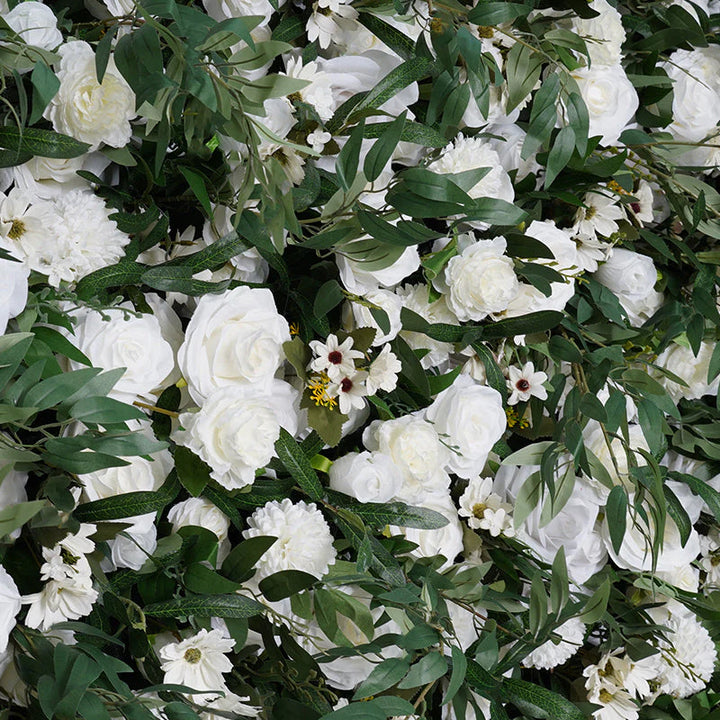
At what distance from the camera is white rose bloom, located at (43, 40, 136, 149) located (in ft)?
1.82

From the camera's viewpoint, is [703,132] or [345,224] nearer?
[345,224]

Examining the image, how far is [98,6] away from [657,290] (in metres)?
0.61

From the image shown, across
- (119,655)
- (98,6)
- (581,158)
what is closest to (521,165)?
(581,158)

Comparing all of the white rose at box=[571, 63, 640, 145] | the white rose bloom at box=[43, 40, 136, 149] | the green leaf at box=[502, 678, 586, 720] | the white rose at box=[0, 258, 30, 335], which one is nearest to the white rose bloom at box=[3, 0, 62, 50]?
the white rose bloom at box=[43, 40, 136, 149]

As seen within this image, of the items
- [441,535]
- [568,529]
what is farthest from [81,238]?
[568,529]

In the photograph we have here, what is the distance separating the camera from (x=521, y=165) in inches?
30.5

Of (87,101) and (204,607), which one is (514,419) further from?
(87,101)

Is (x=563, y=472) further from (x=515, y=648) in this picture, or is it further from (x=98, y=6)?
(x=98, y=6)

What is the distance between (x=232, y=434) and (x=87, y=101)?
237 mm

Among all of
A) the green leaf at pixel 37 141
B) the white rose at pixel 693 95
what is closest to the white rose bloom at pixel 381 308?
the green leaf at pixel 37 141

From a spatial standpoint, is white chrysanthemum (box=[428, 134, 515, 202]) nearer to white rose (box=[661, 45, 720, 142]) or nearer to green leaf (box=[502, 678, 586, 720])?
white rose (box=[661, 45, 720, 142])

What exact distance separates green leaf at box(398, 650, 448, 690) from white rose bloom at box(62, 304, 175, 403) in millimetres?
272

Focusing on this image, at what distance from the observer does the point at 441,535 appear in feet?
2.36

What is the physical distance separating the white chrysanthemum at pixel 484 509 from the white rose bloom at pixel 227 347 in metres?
0.23
